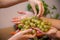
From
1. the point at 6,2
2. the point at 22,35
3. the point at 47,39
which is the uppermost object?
the point at 6,2

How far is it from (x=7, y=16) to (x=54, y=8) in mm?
436

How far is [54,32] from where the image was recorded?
641mm

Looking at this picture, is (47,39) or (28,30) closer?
(28,30)

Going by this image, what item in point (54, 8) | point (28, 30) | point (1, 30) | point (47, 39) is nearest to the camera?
point (28, 30)

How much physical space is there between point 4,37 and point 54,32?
1.33 ft

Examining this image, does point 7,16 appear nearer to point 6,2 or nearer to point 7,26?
point 7,26

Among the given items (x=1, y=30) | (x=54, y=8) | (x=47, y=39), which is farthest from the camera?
(x=54, y=8)

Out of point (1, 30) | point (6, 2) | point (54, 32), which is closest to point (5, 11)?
point (1, 30)

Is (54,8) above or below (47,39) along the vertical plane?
above

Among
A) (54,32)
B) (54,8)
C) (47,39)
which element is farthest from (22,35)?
(54,8)

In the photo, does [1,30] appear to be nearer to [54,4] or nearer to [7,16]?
[7,16]

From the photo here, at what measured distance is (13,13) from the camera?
1023mm

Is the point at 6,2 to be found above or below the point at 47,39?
above

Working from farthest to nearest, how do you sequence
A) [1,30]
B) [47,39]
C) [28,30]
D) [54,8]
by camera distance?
1. [54,8]
2. [1,30]
3. [47,39]
4. [28,30]
